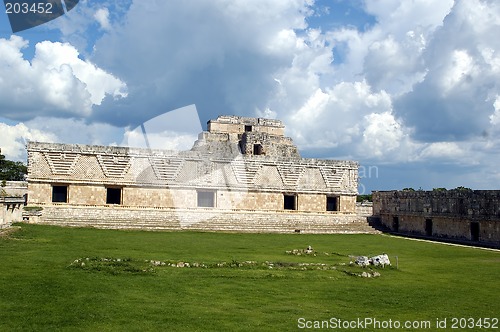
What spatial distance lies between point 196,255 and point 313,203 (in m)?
19.7

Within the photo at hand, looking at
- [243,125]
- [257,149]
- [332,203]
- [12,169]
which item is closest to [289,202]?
[332,203]

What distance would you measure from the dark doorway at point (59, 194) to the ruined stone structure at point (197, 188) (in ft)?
0.19

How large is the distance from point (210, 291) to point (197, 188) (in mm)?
21625

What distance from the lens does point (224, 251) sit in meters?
19.2

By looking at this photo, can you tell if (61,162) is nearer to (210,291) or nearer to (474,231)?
(210,291)

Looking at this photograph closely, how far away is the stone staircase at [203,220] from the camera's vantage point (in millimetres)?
28812

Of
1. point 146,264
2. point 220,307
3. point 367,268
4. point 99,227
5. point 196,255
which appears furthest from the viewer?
point 99,227

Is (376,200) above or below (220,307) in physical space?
above

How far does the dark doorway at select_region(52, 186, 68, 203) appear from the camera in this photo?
3048 cm

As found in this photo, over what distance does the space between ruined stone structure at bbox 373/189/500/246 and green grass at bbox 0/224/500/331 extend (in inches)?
394

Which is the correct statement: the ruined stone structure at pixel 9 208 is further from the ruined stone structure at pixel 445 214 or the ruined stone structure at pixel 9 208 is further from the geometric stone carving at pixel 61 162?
the ruined stone structure at pixel 445 214

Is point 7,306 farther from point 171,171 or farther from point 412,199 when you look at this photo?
point 412,199

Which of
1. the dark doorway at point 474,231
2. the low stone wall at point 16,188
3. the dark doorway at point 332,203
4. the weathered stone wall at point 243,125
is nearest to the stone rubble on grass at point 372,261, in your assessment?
the dark doorway at point 474,231

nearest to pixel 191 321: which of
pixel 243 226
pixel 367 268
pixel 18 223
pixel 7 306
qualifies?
pixel 7 306
